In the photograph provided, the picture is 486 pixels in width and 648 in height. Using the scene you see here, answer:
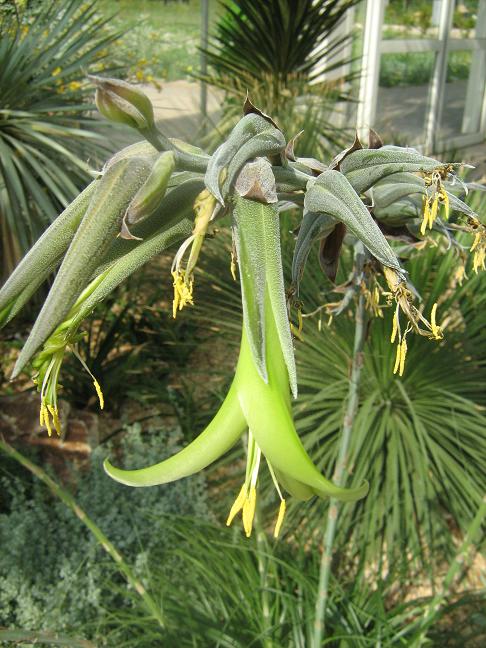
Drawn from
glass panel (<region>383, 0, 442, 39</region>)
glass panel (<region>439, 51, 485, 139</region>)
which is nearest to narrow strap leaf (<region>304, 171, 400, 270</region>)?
glass panel (<region>383, 0, 442, 39</region>)

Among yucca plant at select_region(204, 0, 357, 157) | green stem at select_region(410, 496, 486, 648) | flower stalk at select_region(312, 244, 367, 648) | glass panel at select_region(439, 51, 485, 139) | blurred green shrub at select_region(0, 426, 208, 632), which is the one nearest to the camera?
flower stalk at select_region(312, 244, 367, 648)

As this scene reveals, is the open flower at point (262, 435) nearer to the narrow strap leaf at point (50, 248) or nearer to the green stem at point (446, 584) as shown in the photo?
the narrow strap leaf at point (50, 248)

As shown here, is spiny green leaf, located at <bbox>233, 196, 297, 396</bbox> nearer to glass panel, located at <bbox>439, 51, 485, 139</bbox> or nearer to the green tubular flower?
the green tubular flower

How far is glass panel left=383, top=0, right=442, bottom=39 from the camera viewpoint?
437 centimetres

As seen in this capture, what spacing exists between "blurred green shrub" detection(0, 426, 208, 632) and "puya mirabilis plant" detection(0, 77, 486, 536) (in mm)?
1070

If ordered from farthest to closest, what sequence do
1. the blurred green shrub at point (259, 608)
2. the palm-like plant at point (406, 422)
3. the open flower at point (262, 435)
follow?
the palm-like plant at point (406, 422), the blurred green shrub at point (259, 608), the open flower at point (262, 435)

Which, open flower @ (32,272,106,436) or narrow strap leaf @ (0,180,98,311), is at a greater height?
narrow strap leaf @ (0,180,98,311)

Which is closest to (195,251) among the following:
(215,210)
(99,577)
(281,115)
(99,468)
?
(215,210)

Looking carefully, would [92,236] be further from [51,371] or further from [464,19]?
[464,19]

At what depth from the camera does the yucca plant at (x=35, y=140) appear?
5.74 feet

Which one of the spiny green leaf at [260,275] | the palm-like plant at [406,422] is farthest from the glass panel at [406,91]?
the spiny green leaf at [260,275]

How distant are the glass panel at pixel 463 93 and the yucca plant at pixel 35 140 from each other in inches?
144

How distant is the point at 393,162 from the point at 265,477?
1356 millimetres

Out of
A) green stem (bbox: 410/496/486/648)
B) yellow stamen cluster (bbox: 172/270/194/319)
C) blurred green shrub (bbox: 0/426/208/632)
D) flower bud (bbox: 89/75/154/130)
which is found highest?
flower bud (bbox: 89/75/154/130)
